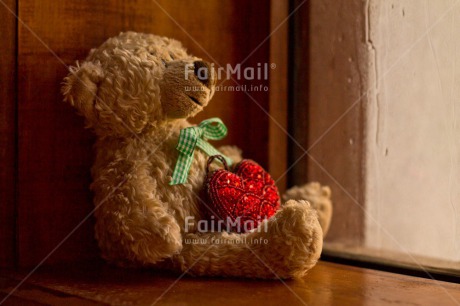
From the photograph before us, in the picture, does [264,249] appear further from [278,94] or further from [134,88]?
[278,94]

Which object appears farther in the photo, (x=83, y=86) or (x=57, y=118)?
(x=57, y=118)

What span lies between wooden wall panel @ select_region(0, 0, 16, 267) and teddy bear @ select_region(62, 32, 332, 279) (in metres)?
0.14

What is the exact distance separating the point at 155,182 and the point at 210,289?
21 centimetres

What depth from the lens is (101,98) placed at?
0.98 metres

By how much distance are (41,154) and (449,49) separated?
2.57 feet

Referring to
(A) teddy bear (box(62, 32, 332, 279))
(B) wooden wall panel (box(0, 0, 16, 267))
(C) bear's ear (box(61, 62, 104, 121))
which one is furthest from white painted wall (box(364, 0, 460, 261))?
(B) wooden wall panel (box(0, 0, 16, 267))

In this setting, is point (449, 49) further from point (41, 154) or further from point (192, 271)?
point (41, 154)

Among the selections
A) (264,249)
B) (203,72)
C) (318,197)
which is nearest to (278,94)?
(318,197)

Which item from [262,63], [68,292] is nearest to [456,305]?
[68,292]

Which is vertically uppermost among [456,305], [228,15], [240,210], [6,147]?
[228,15]

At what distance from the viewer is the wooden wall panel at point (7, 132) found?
103cm

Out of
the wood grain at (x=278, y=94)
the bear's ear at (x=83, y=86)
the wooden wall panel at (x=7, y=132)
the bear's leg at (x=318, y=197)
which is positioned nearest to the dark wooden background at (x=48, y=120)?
the wooden wall panel at (x=7, y=132)

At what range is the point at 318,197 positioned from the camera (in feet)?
3.96

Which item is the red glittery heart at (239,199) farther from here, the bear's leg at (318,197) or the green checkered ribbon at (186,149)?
the bear's leg at (318,197)
